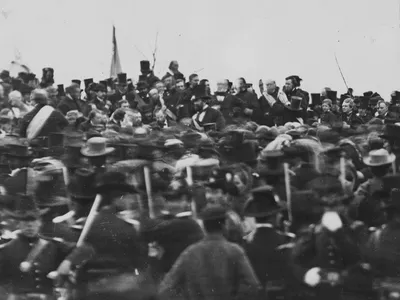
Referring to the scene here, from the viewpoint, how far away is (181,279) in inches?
273

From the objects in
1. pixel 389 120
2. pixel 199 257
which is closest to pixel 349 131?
pixel 389 120

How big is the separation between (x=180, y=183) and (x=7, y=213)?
5.40ft

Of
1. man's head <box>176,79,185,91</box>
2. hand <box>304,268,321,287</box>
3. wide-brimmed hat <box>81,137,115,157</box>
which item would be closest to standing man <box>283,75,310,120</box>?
man's head <box>176,79,185,91</box>

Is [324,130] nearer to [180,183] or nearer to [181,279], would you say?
[180,183]

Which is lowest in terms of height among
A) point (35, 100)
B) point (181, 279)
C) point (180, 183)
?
point (181, 279)

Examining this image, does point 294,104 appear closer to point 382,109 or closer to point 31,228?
point 382,109

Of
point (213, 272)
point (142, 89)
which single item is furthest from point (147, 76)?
point (213, 272)

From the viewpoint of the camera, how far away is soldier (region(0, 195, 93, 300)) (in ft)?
27.5

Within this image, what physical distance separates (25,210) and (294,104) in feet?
22.4

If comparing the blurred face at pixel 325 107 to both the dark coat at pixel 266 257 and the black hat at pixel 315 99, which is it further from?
the dark coat at pixel 266 257

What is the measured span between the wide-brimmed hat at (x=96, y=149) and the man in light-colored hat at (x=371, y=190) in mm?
2300

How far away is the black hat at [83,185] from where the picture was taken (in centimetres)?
836

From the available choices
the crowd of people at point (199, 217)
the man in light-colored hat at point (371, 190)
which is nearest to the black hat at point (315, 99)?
the crowd of people at point (199, 217)

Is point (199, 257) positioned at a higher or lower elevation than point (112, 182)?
lower
